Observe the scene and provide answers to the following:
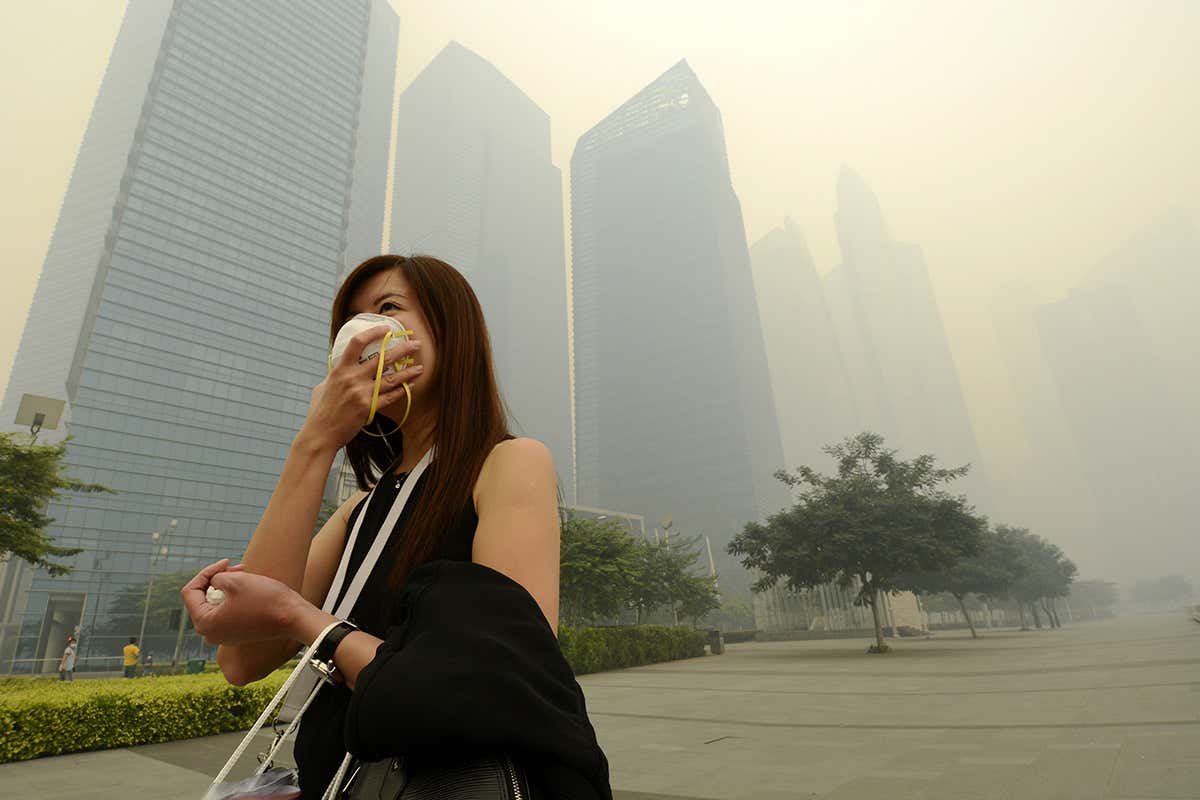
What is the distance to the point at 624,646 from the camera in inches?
862

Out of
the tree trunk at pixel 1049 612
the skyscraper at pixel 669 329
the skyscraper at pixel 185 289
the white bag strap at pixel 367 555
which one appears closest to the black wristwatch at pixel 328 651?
the white bag strap at pixel 367 555

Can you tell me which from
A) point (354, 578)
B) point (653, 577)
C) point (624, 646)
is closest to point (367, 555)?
point (354, 578)

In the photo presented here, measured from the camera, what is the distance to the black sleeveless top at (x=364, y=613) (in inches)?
33.7

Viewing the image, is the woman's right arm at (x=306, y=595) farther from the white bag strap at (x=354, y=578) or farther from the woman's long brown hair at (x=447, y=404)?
the woman's long brown hair at (x=447, y=404)

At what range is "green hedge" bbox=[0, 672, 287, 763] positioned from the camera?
7.33 m

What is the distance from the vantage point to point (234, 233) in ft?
264

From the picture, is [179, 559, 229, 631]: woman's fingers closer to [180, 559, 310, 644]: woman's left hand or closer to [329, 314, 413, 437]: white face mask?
[180, 559, 310, 644]: woman's left hand

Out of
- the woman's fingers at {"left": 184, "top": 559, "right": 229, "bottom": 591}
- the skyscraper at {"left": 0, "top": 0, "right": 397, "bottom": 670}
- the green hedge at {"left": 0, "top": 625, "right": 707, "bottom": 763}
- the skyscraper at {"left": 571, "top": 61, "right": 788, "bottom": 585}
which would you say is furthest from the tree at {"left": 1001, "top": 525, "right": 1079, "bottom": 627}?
the skyscraper at {"left": 0, "top": 0, "right": 397, "bottom": 670}

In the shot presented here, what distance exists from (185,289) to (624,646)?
78639 mm

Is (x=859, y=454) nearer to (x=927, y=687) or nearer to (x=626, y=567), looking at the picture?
(x=626, y=567)

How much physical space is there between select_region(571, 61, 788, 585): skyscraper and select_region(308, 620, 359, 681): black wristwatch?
109 metres

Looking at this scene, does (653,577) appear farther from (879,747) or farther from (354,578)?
(354,578)

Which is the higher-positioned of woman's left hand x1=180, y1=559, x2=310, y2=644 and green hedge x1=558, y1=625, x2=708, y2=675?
woman's left hand x1=180, y1=559, x2=310, y2=644

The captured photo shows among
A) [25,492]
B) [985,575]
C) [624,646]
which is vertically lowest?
[624,646]
